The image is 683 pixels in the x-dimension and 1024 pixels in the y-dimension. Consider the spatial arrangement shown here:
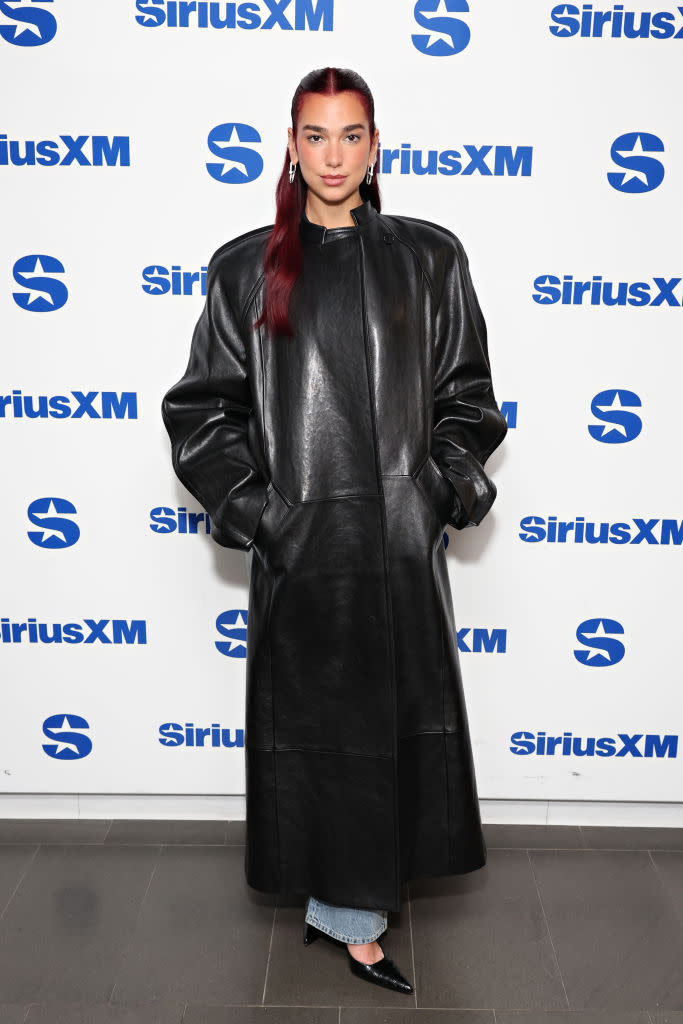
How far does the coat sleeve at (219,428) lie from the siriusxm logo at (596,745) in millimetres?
1232

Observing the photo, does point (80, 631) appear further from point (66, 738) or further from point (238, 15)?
point (238, 15)

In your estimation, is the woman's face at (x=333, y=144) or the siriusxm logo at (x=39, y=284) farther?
the siriusxm logo at (x=39, y=284)

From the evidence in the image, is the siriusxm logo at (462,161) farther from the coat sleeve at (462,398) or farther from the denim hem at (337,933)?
the denim hem at (337,933)

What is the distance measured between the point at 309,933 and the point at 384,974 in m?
0.24

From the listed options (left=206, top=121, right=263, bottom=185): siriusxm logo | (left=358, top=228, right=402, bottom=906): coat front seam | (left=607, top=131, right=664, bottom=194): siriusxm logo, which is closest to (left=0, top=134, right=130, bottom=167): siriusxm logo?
(left=206, top=121, right=263, bottom=185): siriusxm logo

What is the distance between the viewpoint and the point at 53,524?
2.82 metres

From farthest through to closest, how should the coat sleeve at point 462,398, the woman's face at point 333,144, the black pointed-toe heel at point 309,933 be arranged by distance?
1. the black pointed-toe heel at point 309,933
2. the coat sleeve at point 462,398
3. the woman's face at point 333,144

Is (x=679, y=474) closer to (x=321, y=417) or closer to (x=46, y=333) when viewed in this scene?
(x=321, y=417)

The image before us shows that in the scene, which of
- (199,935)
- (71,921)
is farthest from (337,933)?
(71,921)

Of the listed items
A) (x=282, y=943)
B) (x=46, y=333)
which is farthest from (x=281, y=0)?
(x=282, y=943)

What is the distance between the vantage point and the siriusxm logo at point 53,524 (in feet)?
9.18

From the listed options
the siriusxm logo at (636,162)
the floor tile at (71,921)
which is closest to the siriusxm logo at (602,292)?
the siriusxm logo at (636,162)

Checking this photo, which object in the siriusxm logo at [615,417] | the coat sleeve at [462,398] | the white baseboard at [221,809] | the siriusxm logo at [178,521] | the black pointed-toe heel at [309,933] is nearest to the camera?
the coat sleeve at [462,398]

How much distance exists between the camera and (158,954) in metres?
2.47
